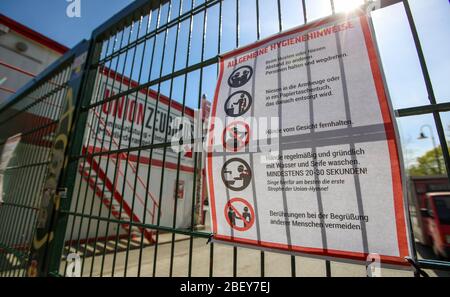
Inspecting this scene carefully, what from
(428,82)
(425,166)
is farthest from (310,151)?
(425,166)

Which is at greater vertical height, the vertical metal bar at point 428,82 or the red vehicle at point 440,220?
the vertical metal bar at point 428,82

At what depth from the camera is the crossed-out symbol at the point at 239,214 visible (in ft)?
3.58

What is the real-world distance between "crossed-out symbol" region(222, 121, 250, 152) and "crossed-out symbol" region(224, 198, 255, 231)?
27 centimetres

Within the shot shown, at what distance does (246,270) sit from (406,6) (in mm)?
5197

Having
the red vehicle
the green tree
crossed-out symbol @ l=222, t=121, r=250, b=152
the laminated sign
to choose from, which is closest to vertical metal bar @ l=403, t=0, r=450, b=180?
the laminated sign

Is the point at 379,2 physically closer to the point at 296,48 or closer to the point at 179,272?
the point at 296,48

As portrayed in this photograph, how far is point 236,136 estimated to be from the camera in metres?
1.19

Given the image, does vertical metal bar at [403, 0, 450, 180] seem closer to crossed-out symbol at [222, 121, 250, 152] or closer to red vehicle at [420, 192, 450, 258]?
crossed-out symbol at [222, 121, 250, 152]

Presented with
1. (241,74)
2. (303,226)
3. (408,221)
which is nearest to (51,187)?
(241,74)

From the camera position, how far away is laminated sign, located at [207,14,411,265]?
82 cm

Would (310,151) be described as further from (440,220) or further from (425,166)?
(425,166)

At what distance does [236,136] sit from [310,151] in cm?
39

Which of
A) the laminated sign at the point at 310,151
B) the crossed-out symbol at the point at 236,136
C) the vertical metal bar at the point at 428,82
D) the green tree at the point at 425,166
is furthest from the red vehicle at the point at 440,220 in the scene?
the green tree at the point at 425,166

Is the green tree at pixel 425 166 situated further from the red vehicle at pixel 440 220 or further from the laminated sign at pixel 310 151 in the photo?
the laminated sign at pixel 310 151
